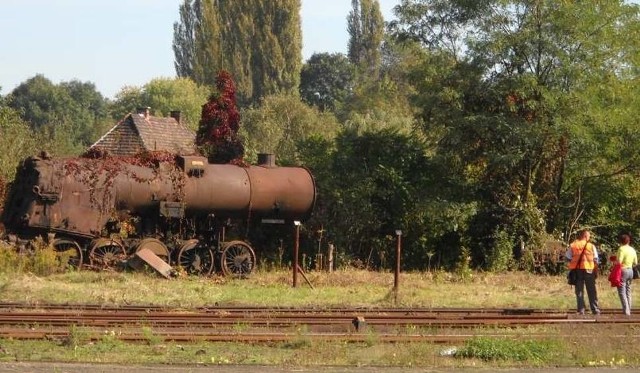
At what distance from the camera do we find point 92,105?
385ft

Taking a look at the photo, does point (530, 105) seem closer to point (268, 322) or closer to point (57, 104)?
point (268, 322)

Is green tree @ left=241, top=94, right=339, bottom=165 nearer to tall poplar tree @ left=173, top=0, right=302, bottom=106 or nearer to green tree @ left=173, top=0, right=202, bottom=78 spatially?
tall poplar tree @ left=173, top=0, right=302, bottom=106

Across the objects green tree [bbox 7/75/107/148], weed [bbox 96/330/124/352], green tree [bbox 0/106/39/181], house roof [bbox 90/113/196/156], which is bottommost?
weed [bbox 96/330/124/352]

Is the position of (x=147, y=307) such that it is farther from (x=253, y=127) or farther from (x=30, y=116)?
(x=30, y=116)

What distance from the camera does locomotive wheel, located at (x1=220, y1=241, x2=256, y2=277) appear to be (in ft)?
89.2

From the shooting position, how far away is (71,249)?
25.2 m

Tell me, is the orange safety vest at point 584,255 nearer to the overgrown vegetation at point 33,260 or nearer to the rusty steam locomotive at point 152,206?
the rusty steam locomotive at point 152,206

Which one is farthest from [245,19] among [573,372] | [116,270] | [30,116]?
[573,372]

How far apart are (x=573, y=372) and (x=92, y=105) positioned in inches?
4294

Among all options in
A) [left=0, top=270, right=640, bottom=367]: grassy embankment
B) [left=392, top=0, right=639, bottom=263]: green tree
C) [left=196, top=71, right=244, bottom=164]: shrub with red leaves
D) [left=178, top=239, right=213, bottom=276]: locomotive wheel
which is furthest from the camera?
[left=196, top=71, right=244, bottom=164]: shrub with red leaves

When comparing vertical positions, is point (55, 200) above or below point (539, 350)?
above

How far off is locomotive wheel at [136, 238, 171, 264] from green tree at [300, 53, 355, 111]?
79.9 meters

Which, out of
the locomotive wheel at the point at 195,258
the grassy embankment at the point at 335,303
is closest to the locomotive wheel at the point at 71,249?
the grassy embankment at the point at 335,303

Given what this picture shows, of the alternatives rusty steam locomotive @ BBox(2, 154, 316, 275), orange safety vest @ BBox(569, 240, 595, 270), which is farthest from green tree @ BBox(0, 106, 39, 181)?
orange safety vest @ BBox(569, 240, 595, 270)
